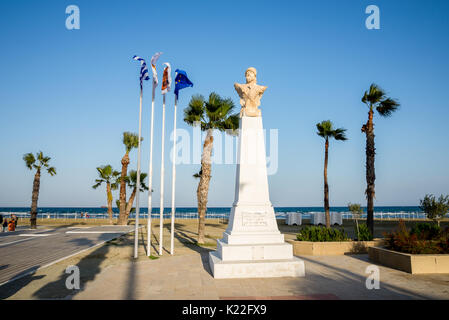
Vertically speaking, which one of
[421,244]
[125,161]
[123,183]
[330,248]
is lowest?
[330,248]

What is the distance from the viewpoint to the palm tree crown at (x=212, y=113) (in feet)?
53.1

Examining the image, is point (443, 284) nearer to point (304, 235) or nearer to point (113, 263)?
point (304, 235)

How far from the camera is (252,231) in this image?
838 centimetres

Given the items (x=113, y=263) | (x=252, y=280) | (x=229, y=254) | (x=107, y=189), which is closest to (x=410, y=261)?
(x=252, y=280)

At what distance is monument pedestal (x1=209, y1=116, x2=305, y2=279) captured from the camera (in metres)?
7.46

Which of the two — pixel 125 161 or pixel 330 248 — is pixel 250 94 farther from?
pixel 125 161

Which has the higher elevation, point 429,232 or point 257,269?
point 429,232

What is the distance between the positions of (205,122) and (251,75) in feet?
22.8

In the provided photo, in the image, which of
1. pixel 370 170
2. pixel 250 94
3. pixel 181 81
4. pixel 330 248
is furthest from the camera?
pixel 370 170

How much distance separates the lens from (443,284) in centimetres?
668

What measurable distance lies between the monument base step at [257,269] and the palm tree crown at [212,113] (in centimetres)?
1000

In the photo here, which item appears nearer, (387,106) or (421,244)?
(421,244)

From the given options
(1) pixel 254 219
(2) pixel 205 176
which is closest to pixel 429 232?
(1) pixel 254 219

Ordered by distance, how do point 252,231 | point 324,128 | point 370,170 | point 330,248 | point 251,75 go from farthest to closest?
point 324,128, point 370,170, point 330,248, point 251,75, point 252,231
